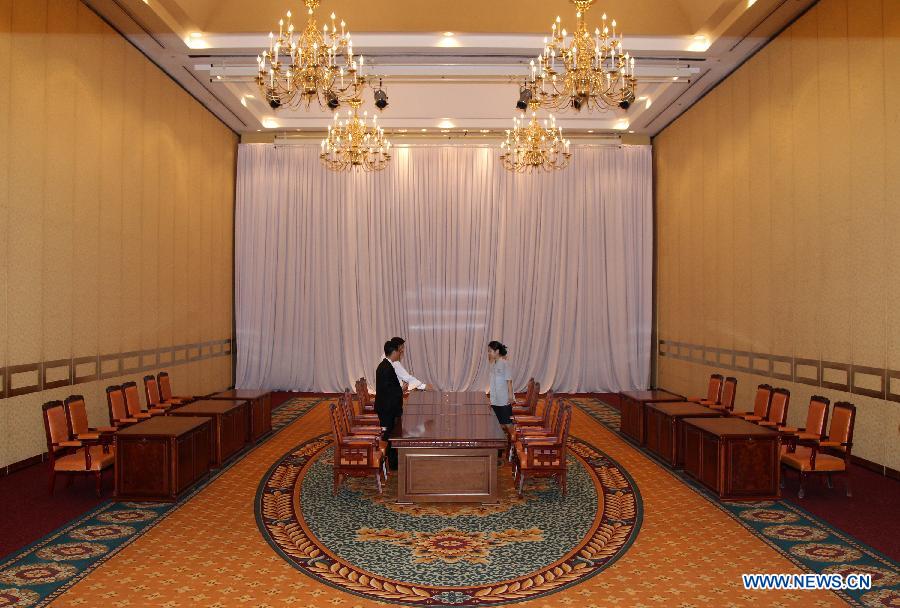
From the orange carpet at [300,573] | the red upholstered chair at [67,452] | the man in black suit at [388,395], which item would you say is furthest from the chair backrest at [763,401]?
the red upholstered chair at [67,452]

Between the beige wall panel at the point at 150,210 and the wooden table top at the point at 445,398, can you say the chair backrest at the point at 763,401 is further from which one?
the beige wall panel at the point at 150,210

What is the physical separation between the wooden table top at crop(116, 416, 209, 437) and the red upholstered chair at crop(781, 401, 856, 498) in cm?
618

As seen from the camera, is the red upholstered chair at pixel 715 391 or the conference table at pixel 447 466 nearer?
the conference table at pixel 447 466

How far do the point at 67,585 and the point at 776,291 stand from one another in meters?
9.06

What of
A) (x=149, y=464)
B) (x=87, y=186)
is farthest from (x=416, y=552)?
(x=87, y=186)

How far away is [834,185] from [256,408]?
8200 mm

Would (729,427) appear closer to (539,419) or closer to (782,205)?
(539,419)

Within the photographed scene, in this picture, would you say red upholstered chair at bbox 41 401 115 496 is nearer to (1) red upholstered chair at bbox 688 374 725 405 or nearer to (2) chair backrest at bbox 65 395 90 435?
(2) chair backrest at bbox 65 395 90 435

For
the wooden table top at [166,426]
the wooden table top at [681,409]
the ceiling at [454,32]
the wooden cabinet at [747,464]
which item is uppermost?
the ceiling at [454,32]

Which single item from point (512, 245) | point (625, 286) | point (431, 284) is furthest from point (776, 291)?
point (431, 284)

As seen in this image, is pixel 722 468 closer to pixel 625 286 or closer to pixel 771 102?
pixel 771 102

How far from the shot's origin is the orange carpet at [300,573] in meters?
4.12

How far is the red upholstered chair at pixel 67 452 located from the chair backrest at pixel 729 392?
309 inches

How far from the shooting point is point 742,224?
33.1 ft
